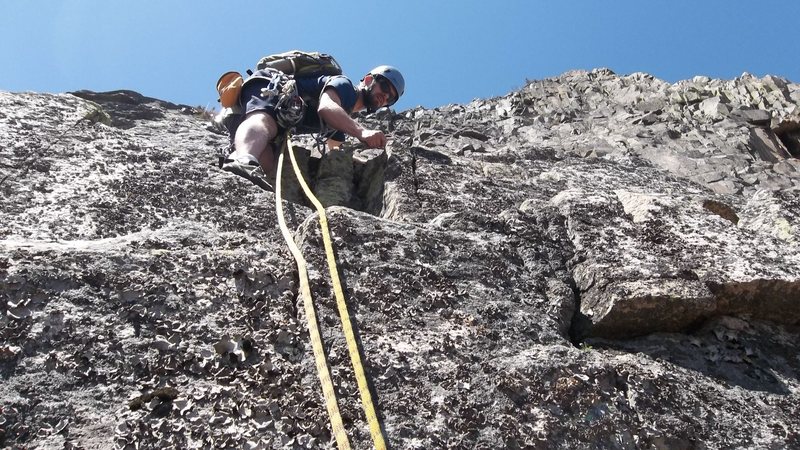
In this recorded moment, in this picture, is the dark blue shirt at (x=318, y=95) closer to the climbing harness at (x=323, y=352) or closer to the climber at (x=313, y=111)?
the climber at (x=313, y=111)

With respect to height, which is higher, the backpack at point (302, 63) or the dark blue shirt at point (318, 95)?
the backpack at point (302, 63)

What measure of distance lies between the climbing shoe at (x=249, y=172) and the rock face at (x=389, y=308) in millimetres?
137

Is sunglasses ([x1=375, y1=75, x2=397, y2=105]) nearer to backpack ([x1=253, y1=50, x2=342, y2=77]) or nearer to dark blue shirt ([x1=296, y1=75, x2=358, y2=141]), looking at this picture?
backpack ([x1=253, y1=50, x2=342, y2=77])

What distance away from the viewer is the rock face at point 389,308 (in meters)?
2.77

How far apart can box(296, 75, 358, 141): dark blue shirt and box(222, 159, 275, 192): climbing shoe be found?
176 cm

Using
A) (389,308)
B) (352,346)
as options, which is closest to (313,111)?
(389,308)

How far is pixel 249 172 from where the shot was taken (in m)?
4.99

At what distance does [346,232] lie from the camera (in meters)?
3.82

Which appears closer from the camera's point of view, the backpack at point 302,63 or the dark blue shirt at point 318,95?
the dark blue shirt at point 318,95

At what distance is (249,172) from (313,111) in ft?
7.46

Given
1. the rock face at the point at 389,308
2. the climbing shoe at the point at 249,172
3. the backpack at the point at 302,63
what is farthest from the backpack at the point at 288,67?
the climbing shoe at the point at 249,172

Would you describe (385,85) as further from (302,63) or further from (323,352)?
(323,352)

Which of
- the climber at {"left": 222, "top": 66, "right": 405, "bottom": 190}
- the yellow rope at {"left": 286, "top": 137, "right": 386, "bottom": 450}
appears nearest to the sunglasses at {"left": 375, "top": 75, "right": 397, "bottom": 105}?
the climber at {"left": 222, "top": 66, "right": 405, "bottom": 190}

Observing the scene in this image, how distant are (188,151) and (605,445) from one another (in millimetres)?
4025
